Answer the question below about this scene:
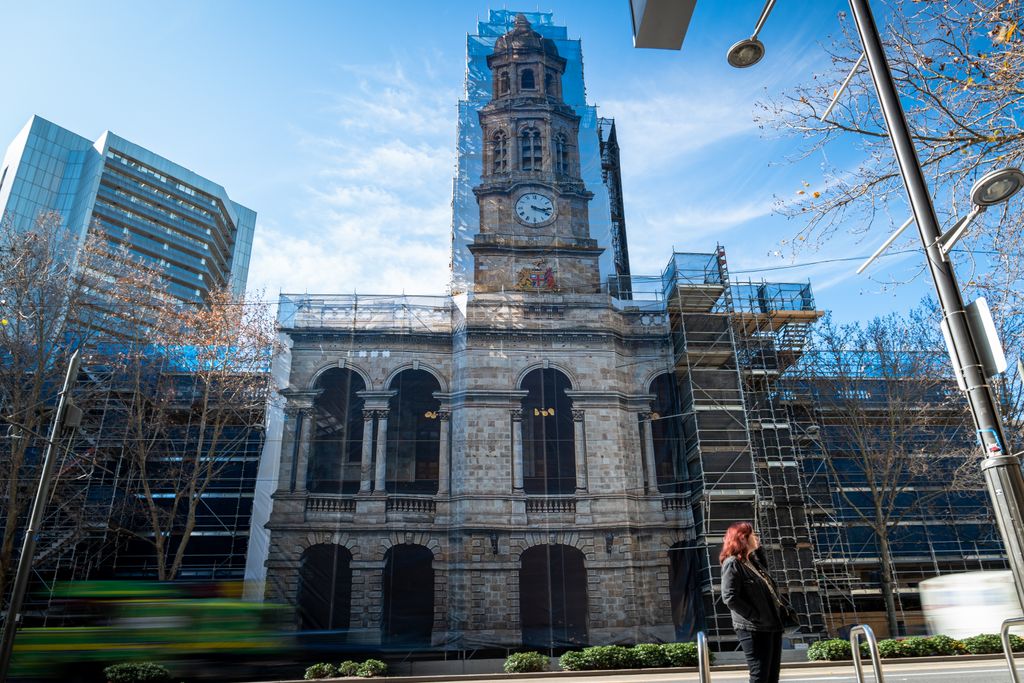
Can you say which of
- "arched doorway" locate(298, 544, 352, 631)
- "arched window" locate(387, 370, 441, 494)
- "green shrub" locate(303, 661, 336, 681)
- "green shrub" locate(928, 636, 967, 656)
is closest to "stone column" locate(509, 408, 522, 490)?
"arched window" locate(387, 370, 441, 494)

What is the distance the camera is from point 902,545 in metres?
24.4

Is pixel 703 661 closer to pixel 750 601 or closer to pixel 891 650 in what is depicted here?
pixel 750 601

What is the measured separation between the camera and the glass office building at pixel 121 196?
5853cm

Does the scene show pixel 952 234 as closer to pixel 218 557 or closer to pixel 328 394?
pixel 328 394

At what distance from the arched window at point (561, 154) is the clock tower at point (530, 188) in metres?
0.04

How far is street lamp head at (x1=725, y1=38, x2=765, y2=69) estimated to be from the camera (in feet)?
21.9

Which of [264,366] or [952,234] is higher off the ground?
[264,366]

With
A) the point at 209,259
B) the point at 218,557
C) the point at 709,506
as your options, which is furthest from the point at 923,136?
the point at 209,259

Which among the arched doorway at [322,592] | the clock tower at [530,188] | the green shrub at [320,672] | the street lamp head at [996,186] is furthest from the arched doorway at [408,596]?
the street lamp head at [996,186]

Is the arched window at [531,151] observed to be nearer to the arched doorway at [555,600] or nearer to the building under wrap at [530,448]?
the building under wrap at [530,448]

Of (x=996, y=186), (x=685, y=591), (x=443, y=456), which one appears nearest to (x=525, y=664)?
(x=685, y=591)

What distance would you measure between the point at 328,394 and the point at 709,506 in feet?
40.6

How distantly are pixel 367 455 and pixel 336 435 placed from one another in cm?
166

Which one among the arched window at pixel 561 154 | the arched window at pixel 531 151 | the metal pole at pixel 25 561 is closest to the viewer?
the metal pole at pixel 25 561
